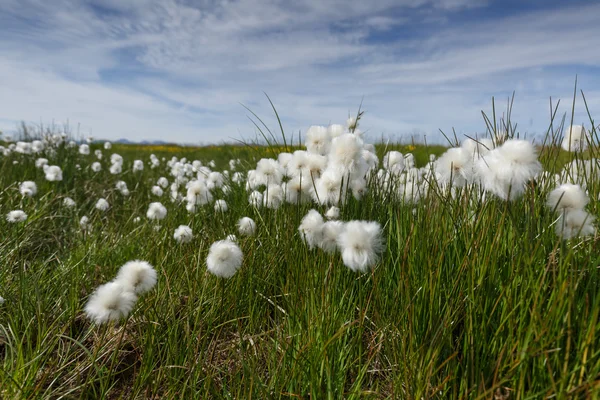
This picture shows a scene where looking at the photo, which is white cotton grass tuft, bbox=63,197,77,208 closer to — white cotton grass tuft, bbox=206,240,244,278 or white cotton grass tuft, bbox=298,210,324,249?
white cotton grass tuft, bbox=206,240,244,278

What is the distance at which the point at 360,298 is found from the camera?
198cm

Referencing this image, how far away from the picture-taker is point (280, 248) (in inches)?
109

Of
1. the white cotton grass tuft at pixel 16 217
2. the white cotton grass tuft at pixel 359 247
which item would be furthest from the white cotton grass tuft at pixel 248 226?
the white cotton grass tuft at pixel 16 217

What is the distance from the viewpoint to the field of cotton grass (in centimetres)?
160

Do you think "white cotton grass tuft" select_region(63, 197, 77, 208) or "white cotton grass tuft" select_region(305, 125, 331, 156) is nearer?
"white cotton grass tuft" select_region(305, 125, 331, 156)

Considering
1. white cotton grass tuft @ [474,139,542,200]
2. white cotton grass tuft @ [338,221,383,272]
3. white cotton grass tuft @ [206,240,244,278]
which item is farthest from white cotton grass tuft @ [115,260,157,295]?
white cotton grass tuft @ [474,139,542,200]

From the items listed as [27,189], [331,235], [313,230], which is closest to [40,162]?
[27,189]

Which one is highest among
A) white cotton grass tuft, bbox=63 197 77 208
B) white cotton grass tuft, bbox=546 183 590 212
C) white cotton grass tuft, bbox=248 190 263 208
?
white cotton grass tuft, bbox=546 183 590 212

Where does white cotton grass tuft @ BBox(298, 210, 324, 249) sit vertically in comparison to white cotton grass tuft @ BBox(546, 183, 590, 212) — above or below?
below

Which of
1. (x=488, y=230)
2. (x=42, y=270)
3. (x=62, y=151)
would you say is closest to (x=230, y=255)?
(x=488, y=230)

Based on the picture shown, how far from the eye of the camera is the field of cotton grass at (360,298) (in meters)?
1.60

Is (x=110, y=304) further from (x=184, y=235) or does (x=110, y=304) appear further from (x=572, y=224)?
(x=572, y=224)

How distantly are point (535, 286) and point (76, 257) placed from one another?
11.4 ft

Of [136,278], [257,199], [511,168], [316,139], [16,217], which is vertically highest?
[316,139]
